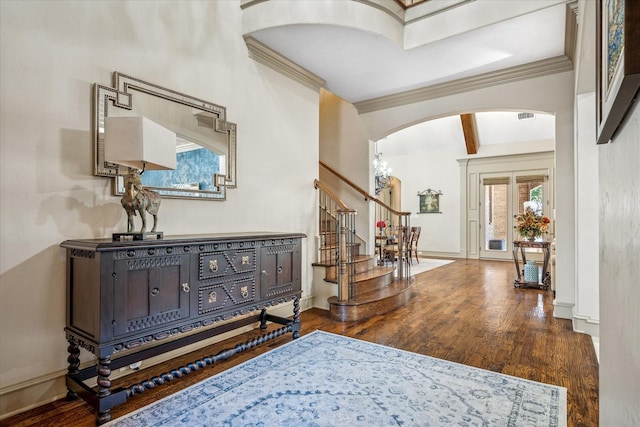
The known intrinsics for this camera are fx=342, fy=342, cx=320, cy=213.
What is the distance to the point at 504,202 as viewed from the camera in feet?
30.6

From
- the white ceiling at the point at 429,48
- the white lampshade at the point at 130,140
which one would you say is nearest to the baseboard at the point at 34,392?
the white lampshade at the point at 130,140

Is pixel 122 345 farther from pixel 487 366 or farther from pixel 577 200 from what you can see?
pixel 577 200

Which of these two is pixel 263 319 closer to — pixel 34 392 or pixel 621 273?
pixel 34 392

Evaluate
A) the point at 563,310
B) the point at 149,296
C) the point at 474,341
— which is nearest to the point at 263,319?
the point at 149,296

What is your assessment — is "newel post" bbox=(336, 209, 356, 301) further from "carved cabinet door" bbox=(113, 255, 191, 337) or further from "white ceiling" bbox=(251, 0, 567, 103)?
"carved cabinet door" bbox=(113, 255, 191, 337)

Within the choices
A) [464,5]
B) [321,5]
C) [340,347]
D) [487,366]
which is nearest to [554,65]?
[464,5]

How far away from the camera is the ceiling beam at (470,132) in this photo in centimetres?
837

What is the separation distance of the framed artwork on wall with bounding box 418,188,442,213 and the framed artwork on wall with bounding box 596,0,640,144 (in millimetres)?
9352

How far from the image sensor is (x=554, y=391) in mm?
2238

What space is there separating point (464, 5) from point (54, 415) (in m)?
4.75

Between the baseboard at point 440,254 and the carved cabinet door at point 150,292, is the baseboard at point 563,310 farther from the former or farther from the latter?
the baseboard at point 440,254

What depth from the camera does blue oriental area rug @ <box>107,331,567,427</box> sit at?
1942mm

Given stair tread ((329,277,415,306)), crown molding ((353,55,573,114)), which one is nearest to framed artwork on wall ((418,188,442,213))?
crown molding ((353,55,573,114))

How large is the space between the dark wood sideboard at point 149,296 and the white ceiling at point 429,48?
219cm
